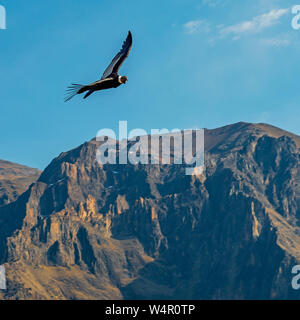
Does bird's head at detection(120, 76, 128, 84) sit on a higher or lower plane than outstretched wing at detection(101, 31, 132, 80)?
lower

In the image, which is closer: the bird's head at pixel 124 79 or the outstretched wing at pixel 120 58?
the bird's head at pixel 124 79

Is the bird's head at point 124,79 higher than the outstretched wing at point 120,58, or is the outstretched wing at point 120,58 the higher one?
the outstretched wing at point 120,58

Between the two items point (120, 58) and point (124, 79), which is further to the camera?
point (120, 58)

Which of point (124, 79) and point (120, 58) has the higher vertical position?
point (120, 58)

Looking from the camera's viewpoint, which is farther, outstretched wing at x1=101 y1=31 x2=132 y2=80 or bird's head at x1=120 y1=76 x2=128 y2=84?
outstretched wing at x1=101 y1=31 x2=132 y2=80

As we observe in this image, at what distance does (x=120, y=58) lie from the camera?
50.9 metres

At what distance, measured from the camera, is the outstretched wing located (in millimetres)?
49625

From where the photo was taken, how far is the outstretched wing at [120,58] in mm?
49625
